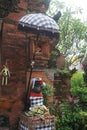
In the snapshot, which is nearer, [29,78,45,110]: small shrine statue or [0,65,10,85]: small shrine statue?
[0,65,10,85]: small shrine statue

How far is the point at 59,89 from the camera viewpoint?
10.8 meters

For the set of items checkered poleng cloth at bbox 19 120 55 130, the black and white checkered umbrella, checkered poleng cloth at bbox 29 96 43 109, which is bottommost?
checkered poleng cloth at bbox 19 120 55 130

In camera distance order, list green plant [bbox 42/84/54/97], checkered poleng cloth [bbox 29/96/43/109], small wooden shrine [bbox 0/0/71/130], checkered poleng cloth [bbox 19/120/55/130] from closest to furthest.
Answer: checkered poleng cloth [bbox 19/120/55/130], small wooden shrine [bbox 0/0/71/130], checkered poleng cloth [bbox 29/96/43/109], green plant [bbox 42/84/54/97]

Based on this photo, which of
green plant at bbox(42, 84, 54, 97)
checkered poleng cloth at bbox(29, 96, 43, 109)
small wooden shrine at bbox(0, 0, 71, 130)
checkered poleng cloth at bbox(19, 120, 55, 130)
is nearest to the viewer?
checkered poleng cloth at bbox(19, 120, 55, 130)

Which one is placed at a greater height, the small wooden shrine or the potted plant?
the small wooden shrine

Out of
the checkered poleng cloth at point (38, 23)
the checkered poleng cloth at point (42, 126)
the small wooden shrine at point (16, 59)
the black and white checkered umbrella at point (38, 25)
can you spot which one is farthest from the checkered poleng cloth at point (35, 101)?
the checkered poleng cloth at point (38, 23)

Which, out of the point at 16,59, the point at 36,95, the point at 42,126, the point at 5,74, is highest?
the point at 16,59

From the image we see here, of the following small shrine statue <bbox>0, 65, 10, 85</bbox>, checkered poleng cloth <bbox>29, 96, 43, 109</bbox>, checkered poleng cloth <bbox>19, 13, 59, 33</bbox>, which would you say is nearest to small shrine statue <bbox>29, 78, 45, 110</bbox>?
checkered poleng cloth <bbox>29, 96, 43, 109</bbox>

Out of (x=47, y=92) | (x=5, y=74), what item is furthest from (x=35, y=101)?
(x=5, y=74)

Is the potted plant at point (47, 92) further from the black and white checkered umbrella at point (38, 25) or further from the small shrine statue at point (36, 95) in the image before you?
the black and white checkered umbrella at point (38, 25)

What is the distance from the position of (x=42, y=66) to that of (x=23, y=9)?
1.72 meters

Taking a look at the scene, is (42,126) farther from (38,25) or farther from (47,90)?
(38,25)

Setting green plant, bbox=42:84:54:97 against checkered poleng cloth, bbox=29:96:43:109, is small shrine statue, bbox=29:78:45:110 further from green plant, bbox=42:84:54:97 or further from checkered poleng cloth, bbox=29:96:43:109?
green plant, bbox=42:84:54:97

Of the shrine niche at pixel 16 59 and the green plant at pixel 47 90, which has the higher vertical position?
the shrine niche at pixel 16 59
